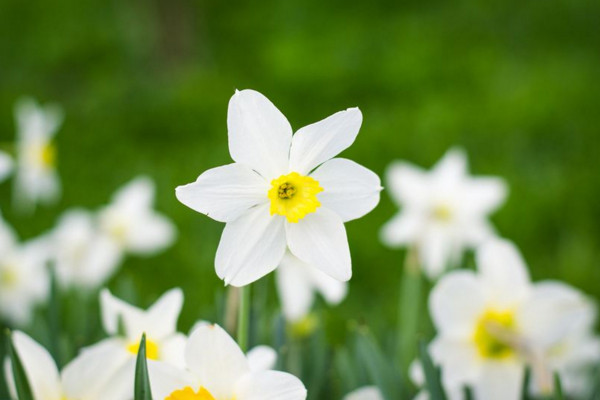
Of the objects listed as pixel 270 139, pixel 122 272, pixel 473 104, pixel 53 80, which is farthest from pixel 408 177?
pixel 53 80

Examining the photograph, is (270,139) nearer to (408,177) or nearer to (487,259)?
(487,259)

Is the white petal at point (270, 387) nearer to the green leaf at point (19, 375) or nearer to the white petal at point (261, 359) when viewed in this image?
the white petal at point (261, 359)

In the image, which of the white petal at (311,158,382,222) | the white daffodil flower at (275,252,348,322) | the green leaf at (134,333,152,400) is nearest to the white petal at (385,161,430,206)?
the white daffodil flower at (275,252,348,322)

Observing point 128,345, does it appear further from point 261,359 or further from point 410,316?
point 410,316

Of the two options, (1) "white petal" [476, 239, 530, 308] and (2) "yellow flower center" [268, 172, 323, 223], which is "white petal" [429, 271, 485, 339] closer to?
(1) "white petal" [476, 239, 530, 308]

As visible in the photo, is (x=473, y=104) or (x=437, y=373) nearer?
(x=437, y=373)

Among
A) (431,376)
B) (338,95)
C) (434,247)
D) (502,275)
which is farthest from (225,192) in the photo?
(338,95)

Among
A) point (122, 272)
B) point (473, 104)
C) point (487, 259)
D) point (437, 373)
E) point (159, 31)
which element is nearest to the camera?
point (437, 373)
